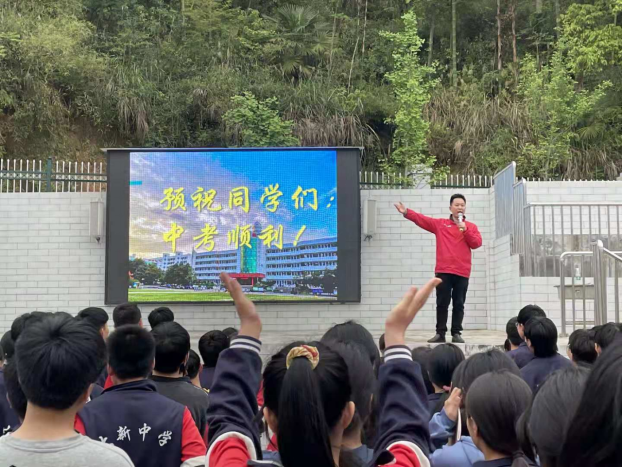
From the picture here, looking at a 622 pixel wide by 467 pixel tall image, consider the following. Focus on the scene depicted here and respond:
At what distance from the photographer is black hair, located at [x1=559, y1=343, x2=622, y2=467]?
119cm

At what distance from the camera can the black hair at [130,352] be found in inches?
114

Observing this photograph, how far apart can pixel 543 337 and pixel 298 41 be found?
61.6ft

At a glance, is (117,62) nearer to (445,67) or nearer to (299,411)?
(445,67)

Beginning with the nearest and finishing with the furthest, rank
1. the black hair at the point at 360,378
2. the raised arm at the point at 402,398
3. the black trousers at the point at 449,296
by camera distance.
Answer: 1. the raised arm at the point at 402,398
2. the black hair at the point at 360,378
3. the black trousers at the point at 449,296

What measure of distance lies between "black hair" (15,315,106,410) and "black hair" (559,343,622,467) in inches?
47.3

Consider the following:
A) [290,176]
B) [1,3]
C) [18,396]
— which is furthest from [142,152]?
[1,3]

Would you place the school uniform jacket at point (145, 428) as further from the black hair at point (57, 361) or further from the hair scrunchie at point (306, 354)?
the hair scrunchie at point (306, 354)

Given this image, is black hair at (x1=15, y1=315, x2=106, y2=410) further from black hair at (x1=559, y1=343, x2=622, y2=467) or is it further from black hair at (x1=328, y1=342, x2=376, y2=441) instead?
black hair at (x1=559, y1=343, x2=622, y2=467)

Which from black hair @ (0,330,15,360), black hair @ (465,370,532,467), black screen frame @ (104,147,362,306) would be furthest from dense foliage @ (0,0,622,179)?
black hair @ (465,370,532,467)

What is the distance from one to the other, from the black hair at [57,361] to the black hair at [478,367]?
1.41 metres

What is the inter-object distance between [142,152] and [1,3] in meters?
12.4

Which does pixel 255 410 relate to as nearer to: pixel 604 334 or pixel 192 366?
pixel 192 366

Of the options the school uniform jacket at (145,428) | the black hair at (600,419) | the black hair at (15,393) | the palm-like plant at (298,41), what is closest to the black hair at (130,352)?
the school uniform jacket at (145,428)

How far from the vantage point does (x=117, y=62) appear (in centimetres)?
→ 2127
